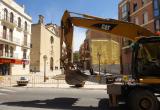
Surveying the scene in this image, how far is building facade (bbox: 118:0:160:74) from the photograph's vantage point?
41.8 m

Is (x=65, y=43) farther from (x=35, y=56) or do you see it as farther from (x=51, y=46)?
(x=51, y=46)

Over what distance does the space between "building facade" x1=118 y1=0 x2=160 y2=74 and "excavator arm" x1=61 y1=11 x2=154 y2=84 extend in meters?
20.9

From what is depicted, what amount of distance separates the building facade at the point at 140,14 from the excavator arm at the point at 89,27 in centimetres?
2093

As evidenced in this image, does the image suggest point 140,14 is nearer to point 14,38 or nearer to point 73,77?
point 14,38

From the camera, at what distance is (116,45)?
3307 inches

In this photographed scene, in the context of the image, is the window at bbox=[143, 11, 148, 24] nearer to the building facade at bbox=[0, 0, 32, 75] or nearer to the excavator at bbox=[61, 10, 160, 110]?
the building facade at bbox=[0, 0, 32, 75]

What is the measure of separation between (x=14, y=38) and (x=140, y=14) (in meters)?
21.2

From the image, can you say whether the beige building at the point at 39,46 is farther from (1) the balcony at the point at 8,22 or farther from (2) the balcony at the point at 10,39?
(1) the balcony at the point at 8,22

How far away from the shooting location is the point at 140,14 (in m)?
47.8

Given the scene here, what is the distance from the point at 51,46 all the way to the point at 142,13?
1692 inches

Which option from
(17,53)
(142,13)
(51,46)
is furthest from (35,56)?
(142,13)

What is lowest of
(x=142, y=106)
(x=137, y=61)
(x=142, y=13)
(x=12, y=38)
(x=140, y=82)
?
(x=142, y=106)

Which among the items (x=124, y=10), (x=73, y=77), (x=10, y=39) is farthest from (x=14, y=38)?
(x=73, y=77)

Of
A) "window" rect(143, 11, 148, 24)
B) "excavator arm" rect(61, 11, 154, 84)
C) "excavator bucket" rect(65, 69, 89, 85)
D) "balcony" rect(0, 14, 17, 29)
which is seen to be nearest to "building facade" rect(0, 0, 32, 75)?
"balcony" rect(0, 14, 17, 29)
